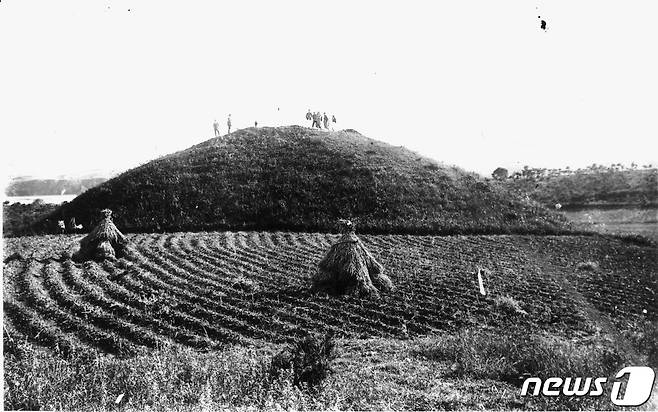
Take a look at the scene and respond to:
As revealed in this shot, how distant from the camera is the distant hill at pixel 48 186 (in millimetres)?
9672

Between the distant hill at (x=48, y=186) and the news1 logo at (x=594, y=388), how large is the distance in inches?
375

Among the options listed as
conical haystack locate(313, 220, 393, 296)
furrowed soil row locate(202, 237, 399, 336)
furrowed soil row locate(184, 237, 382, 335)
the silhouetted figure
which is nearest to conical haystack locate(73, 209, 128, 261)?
furrowed soil row locate(184, 237, 382, 335)

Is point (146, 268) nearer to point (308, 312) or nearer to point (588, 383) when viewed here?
point (308, 312)

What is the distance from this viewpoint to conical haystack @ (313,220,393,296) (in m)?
10.2

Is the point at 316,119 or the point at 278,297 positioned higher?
the point at 316,119

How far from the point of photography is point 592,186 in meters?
11.1

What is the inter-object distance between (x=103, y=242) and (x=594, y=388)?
10013 millimetres

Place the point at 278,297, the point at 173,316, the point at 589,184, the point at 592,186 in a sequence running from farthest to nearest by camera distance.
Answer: the point at 589,184, the point at 592,186, the point at 278,297, the point at 173,316

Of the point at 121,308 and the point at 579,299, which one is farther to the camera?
the point at 121,308

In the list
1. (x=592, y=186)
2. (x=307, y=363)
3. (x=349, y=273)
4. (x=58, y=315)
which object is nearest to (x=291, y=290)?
(x=349, y=273)

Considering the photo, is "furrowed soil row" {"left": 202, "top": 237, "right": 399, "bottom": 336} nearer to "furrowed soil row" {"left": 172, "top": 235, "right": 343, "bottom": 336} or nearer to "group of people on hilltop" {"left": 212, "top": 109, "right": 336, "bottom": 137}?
"furrowed soil row" {"left": 172, "top": 235, "right": 343, "bottom": 336}

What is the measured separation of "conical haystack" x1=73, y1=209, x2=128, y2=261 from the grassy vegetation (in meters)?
3.98

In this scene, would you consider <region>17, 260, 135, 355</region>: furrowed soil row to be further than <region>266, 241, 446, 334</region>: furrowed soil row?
No

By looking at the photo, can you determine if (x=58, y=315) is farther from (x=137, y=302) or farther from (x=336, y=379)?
(x=336, y=379)
